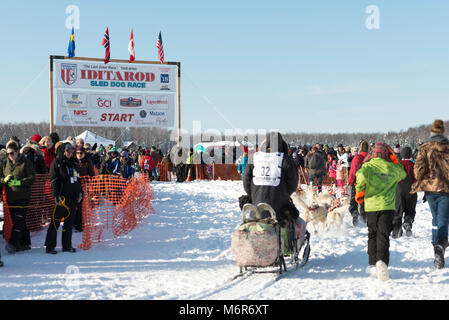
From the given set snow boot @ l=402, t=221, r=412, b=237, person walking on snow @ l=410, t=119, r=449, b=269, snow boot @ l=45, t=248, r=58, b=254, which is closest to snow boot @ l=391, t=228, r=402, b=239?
snow boot @ l=402, t=221, r=412, b=237

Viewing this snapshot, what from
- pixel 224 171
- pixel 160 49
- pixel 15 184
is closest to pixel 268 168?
pixel 15 184

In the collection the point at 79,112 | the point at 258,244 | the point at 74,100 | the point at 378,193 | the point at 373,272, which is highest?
the point at 74,100

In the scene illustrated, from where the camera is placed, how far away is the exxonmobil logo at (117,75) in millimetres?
22953

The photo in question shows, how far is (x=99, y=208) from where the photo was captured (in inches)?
422

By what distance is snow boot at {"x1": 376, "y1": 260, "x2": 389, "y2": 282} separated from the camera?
5.34 meters

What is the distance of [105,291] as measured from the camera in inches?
202

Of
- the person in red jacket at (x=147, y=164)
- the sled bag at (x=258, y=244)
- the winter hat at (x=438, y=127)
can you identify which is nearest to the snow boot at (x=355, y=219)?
the winter hat at (x=438, y=127)

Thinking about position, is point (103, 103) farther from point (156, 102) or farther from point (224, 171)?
point (224, 171)

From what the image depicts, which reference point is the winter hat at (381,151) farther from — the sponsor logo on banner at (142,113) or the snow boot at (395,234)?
the sponsor logo on banner at (142,113)

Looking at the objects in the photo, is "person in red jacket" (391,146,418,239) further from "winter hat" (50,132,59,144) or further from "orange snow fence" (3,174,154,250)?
"winter hat" (50,132,59,144)

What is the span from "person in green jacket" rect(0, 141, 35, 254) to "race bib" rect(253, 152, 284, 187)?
3.43m

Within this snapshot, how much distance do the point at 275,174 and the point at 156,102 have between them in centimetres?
1863
